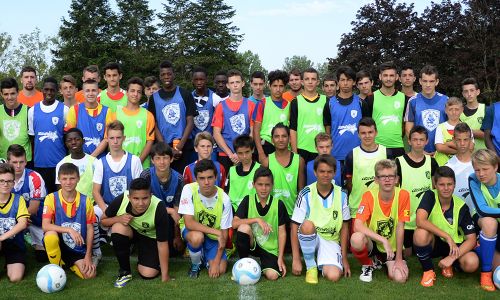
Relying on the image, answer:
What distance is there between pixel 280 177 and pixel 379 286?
147 cm

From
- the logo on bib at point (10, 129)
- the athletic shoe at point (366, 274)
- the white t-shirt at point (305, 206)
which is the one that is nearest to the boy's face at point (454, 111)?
the white t-shirt at point (305, 206)

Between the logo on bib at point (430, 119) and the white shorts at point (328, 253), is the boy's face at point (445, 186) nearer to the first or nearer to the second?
the white shorts at point (328, 253)

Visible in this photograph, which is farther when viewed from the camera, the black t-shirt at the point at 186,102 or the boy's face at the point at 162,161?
the black t-shirt at the point at 186,102

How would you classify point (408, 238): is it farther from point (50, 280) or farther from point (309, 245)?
point (50, 280)

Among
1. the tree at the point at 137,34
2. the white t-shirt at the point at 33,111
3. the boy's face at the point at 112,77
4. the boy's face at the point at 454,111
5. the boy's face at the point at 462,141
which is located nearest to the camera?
the boy's face at the point at 462,141

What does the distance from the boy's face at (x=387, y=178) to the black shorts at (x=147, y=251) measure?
2151 mm

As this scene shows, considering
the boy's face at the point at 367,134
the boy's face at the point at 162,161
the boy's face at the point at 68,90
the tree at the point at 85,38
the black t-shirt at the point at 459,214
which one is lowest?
the black t-shirt at the point at 459,214

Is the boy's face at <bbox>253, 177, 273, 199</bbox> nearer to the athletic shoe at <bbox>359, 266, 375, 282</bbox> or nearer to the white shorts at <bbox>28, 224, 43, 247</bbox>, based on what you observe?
the athletic shoe at <bbox>359, 266, 375, 282</bbox>

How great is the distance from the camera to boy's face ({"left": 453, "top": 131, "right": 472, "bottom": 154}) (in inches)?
196

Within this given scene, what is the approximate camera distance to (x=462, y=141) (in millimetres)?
4992

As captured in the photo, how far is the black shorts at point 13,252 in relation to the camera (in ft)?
15.5

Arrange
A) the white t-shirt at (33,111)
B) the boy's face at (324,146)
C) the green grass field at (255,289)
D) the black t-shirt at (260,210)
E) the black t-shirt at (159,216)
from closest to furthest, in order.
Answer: the green grass field at (255,289)
the black t-shirt at (159,216)
the black t-shirt at (260,210)
the boy's face at (324,146)
the white t-shirt at (33,111)

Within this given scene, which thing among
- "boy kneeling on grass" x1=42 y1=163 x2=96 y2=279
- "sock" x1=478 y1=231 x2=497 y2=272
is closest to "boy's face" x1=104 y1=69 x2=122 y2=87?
"boy kneeling on grass" x1=42 y1=163 x2=96 y2=279

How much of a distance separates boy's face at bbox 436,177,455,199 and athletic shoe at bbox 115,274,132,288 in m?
2.83
